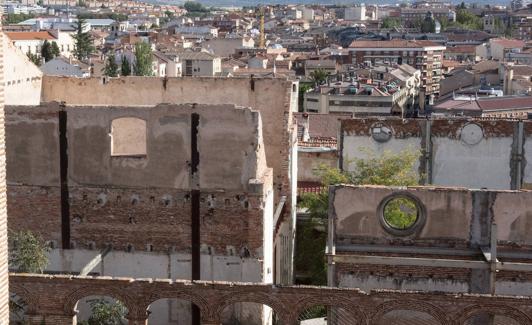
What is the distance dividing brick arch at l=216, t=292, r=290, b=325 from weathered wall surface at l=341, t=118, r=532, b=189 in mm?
14457

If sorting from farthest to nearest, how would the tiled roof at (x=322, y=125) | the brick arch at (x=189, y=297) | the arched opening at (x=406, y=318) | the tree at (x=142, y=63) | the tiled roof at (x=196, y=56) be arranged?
1. the tiled roof at (x=196, y=56)
2. the tree at (x=142, y=63)
3. the tiled roof at (x=322, y=125)
4. the arched opening at (x=406, y=318)
5. the brick arch at (x=189, y=297)

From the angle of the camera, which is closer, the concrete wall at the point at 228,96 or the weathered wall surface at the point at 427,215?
the weathered wall surface at the point at 427,215

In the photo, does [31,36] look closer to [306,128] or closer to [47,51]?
[47,51]

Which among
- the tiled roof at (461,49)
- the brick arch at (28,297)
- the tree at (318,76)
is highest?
the brick arch at (28,297)

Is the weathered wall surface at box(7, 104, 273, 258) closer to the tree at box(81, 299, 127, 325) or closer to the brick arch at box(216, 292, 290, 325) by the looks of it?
the tree at box(81, 299, 127, 325)

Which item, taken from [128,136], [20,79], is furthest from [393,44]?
[20,79]

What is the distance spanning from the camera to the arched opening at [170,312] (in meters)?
21.9

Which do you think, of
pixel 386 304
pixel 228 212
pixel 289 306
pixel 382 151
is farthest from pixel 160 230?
pixel 382 151

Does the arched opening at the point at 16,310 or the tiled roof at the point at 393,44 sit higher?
the tiled roof at the point at 393,44

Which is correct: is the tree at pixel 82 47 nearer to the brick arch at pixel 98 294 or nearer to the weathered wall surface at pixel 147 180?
the weathered wall surface at pixel 147 180

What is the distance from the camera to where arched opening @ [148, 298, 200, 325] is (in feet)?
71.8

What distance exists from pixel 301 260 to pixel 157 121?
9.18m

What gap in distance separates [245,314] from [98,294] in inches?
181

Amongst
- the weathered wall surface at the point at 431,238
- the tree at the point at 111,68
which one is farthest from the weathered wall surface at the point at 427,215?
the tree at the point at 111,68
